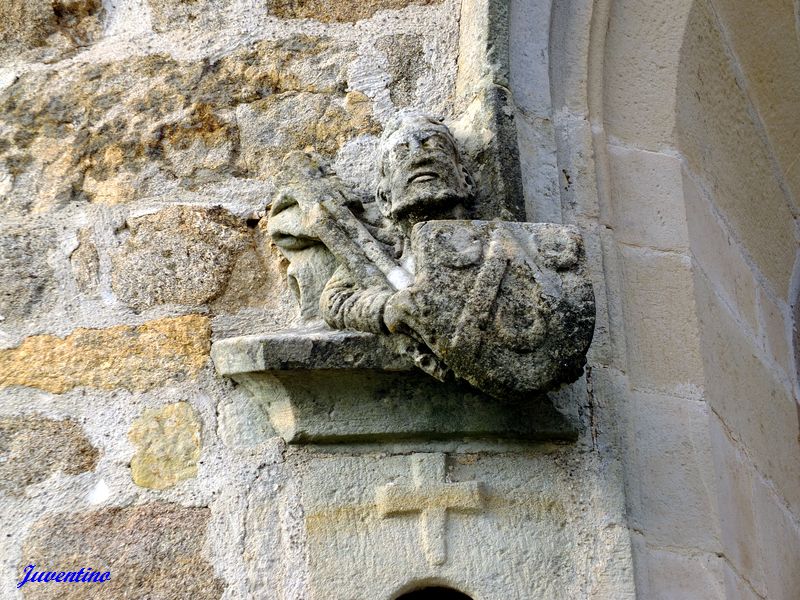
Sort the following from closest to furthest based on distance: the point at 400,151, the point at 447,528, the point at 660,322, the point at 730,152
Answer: the point at 447,528 → the point at 400,151 → the point at 660,322 → the point at 730,152

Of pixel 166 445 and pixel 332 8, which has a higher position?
pixel 332 8

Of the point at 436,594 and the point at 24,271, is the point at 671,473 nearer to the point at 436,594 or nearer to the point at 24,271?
the point at 436,594

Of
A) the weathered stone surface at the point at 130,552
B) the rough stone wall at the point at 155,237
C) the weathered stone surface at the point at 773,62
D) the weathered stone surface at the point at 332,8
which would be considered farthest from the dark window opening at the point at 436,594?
the weathered stone surface at the point at 773,62

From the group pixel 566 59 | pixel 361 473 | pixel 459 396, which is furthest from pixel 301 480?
pixel 566 59

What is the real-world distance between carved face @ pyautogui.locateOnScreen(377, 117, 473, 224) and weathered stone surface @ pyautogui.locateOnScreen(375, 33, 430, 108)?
23 cm

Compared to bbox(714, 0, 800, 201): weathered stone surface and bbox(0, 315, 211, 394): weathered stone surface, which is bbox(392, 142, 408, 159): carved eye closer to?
bbox(0, 315, 211, 394): weathered stone surface

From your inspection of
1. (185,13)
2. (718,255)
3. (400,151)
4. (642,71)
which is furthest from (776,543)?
(185,13)

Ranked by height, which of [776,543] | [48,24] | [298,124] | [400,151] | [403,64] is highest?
[48,24]

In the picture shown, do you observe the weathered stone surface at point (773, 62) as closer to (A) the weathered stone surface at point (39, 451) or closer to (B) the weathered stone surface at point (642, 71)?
(B) the weathered stone surface at point (642, 71)

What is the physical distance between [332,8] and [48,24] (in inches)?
22.3

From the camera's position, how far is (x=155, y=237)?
2.19 m

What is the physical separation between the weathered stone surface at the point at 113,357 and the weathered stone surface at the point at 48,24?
633 mm

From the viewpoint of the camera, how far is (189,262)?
2.16 m

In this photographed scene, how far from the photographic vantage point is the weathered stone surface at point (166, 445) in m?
2.00
